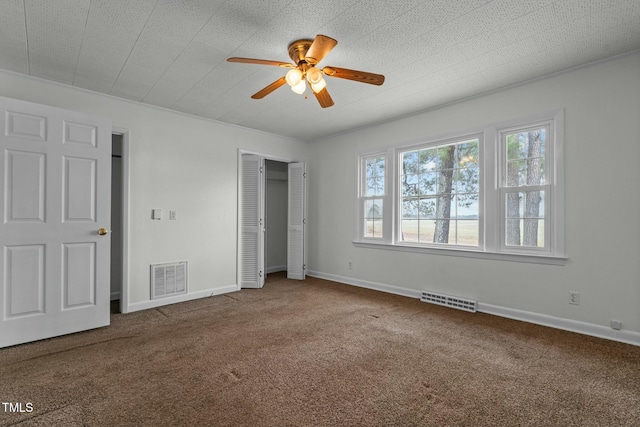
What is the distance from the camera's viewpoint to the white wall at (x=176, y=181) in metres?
3.54

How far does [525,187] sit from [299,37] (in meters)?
2.80

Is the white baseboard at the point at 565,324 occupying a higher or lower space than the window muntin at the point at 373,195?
lower

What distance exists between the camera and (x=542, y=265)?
3.21 metres

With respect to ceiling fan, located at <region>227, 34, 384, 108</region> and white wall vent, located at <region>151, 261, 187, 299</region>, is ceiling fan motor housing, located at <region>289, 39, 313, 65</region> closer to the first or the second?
ceiling fan, located at <region>227, 34, 384, 108</region>

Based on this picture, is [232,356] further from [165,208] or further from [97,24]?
[97,24]

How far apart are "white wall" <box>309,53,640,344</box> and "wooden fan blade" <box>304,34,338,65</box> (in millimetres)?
2400

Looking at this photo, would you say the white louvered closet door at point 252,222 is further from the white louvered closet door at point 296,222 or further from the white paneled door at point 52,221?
the white paneled door at point 52,221

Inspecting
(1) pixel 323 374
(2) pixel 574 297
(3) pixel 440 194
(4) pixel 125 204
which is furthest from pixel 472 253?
(4) pixel 125 204

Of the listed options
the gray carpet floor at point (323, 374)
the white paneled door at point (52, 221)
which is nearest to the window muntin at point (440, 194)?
the gray carpet floor at point (323, 374)

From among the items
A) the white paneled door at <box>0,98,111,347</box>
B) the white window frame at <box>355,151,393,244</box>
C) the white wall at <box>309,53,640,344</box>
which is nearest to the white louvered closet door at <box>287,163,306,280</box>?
the white window frame at <box>355,151,393,244</box>

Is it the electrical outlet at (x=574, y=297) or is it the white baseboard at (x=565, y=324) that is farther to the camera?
the electrical outlet at (x=574, y=297)

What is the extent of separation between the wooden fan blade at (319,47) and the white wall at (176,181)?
263 centimetres

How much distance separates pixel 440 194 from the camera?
162 inches

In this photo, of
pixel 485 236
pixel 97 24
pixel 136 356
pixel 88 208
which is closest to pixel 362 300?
pixel 485 236
